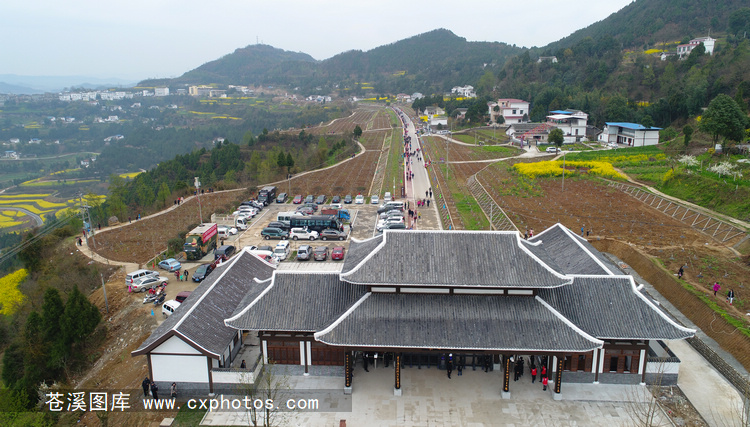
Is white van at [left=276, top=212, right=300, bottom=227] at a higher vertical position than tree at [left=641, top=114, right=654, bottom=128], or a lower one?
lower

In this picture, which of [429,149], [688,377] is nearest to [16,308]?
[688,377]

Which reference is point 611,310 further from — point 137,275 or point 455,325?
point 137,275

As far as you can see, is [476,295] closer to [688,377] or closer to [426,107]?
[688,377]

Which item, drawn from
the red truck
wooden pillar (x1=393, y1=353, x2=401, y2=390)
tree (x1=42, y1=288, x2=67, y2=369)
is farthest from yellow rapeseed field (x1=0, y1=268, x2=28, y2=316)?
wooden pillar (x1=393, y1=353, x2=401, y2=390)

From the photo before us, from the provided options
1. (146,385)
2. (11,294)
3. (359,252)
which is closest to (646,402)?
(359,252)

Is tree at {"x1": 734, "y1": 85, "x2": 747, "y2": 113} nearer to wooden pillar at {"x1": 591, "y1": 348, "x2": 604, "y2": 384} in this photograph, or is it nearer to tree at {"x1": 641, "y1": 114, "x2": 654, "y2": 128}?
tree at {"x1": 641, "y1": 114, "x2": 654, "y2": 128}

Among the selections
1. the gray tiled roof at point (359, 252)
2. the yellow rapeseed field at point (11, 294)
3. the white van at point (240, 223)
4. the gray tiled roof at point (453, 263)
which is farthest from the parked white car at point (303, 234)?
the yellow rapeseed field at point (11, 294)
